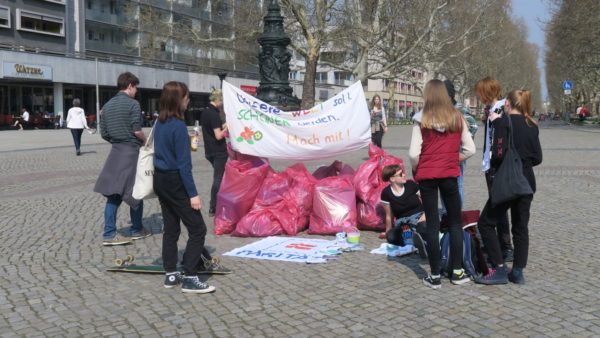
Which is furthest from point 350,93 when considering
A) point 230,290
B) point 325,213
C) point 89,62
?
point 89,62

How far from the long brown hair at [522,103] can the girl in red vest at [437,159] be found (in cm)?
47

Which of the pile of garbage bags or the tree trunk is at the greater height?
the tree trunk

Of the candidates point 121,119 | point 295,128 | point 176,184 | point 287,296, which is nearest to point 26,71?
point 295,128

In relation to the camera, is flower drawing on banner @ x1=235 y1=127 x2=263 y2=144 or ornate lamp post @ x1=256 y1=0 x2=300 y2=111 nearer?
flower drawing on banner @ x1=235 y1=127 x2=263 y2=144

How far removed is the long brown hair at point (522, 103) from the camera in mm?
5098

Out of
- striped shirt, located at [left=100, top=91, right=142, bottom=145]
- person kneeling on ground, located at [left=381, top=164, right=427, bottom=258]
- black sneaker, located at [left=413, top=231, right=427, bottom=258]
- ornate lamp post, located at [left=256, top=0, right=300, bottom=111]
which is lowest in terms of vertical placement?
black sneaker, located at [left=413, top=231, right=427, bottom=258]

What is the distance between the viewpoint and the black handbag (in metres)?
4.89

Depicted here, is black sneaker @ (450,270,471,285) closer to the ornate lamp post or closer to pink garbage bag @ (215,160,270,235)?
pink garbage bag @ (215,160,270,235)

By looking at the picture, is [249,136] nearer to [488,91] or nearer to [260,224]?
[260,224]

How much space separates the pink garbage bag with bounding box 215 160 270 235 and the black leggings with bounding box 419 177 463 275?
2790 mm

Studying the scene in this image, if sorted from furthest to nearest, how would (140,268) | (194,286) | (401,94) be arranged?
(401,94), (140,268), (194,286)

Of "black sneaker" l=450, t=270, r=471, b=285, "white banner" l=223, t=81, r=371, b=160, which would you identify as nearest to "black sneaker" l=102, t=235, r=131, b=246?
"white banner" l=223, t=81, r=371, b=160

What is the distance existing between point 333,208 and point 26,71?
36.9 meters

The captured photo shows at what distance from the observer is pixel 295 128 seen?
7586 millimetres
